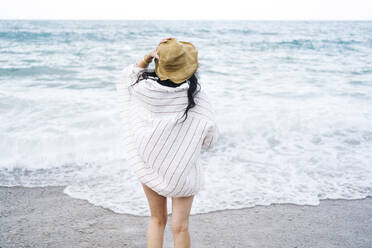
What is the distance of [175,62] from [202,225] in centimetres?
178

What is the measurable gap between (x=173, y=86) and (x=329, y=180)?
294 centimetres

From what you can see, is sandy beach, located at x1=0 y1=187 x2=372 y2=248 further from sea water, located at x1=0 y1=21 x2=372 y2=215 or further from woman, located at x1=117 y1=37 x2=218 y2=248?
woman, located at x1=117 y1=37 x2=218 y2=248

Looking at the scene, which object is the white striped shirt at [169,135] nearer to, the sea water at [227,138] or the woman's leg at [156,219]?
the woman's leg at [156,219]

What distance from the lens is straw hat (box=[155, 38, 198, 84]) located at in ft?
5.18

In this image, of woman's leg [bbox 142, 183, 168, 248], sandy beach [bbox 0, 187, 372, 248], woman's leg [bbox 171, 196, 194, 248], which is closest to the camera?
woman's leg [bbox 171, 196, 194, 248]

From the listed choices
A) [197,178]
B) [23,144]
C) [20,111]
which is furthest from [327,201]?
[20,111]

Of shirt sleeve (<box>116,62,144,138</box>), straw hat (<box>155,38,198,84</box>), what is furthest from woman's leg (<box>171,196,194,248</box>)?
straw hat (<box>155,38,198,84</box>)

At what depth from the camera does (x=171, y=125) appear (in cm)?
165

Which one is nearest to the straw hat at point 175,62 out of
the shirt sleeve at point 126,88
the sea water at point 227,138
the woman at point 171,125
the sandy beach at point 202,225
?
the woman at point 171,125

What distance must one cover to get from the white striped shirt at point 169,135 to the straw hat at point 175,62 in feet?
0.18

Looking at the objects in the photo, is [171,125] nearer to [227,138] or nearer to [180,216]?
[180,216]

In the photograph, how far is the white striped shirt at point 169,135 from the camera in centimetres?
165

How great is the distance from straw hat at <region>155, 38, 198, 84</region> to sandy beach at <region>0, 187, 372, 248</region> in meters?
1.54

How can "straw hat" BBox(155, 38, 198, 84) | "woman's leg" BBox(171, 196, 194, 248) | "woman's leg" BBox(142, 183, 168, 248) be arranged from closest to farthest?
"straw hat" BBox(155, 38, 198, 84) < "woman's leg" BBox(171, 196, 194, 248) < "woman's leg" BBox(142, 183, 168, 248)
